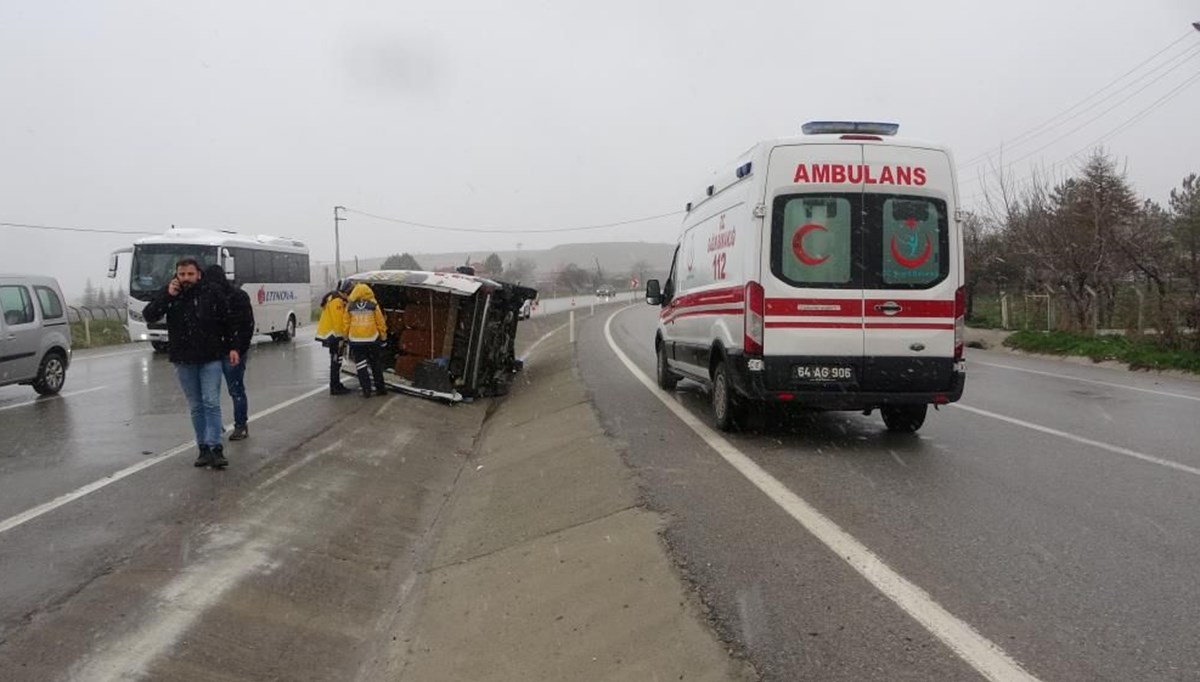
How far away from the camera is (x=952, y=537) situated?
519 centimetres

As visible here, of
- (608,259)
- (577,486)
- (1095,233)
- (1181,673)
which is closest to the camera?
(1181,673)

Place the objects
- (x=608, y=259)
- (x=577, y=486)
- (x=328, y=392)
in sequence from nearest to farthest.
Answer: (x=577, y=486)
(x=328, y=392)
(x=608, y=259)

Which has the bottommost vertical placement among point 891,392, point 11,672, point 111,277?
point 11,672

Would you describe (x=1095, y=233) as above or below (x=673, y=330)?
above

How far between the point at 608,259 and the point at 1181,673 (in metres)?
116

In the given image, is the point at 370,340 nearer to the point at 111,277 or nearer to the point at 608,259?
the point at 111,277

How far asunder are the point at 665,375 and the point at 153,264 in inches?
607

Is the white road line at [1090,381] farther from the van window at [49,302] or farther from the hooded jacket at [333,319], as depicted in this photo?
the van window at [49,302]

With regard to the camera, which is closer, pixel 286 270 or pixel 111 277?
pixel 111 277

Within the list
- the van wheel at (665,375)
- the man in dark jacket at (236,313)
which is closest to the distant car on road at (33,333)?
the man in dark jacket at (236,313)

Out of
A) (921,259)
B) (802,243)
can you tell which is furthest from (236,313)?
(921,259)

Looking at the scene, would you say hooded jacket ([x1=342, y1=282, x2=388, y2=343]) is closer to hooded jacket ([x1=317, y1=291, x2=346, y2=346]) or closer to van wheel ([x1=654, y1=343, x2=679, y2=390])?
hooded jacket ([x1=317, y1=291, x2=346, y2=346])

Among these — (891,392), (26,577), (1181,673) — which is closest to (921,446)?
(891,392)

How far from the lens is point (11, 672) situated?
3777mm
